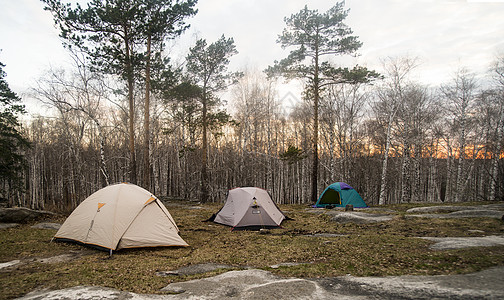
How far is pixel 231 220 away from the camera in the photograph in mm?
10008

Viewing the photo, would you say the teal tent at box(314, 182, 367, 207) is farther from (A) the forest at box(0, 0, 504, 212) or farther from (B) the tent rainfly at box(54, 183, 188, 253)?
(B) the tent rainfly at box(54, 183, 188, 253)

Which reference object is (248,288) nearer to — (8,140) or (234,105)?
(8,140)

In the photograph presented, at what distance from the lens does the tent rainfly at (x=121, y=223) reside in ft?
21.4

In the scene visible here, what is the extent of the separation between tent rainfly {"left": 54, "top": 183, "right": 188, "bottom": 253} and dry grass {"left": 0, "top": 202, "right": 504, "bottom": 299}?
26cm

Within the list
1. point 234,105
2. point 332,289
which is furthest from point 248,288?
point 234,105

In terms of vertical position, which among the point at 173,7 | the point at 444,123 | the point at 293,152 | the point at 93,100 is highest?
the point at 173,7

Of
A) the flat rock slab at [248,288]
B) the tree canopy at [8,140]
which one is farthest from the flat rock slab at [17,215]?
the flat rock slab at [248,288]

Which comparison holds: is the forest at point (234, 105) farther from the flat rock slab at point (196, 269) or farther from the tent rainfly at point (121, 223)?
the flat rock slab at point (196, 269)

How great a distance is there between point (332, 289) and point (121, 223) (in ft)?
18.0

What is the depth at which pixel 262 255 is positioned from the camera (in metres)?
6.07

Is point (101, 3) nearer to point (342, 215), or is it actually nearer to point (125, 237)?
point (125, 237)

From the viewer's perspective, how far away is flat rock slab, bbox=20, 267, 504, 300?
3.22 m

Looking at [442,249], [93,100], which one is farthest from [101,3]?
[442,249]

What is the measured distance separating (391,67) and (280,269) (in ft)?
67.6
